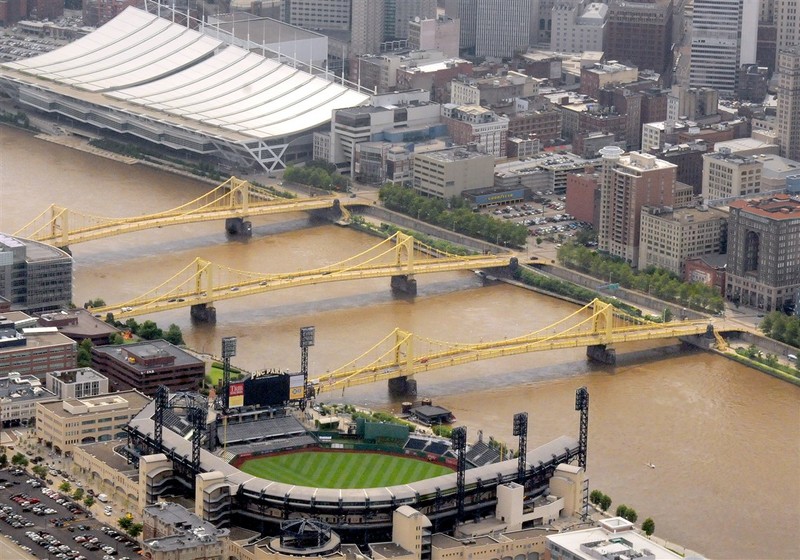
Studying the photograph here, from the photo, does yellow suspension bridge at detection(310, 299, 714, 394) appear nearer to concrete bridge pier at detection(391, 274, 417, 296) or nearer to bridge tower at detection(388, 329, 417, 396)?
bridge tower at detection(388, 329, 417, 396)

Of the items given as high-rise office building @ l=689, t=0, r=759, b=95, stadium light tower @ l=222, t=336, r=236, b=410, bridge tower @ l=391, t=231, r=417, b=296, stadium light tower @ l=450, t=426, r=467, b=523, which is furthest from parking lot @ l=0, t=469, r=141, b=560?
high-rise office building @ l=689, t=0, r=759, b=95

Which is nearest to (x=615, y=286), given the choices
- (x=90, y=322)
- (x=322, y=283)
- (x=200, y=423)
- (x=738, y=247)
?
(x=738, y=247)

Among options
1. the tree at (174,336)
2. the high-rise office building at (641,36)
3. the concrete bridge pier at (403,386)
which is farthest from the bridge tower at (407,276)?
the high-rise office building at (641,36)

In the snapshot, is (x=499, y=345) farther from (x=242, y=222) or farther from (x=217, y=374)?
(x=242, y=222)

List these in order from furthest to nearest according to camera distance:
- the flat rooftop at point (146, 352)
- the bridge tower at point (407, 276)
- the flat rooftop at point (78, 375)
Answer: the bridge tower at point (407, 276)
the flat rooftop at point (146, 352)
the flat rooftop at point (78, 375)

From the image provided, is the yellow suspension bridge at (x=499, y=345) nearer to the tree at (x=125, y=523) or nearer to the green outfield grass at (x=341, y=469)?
the green outfield grass at (x=341, y=469)
